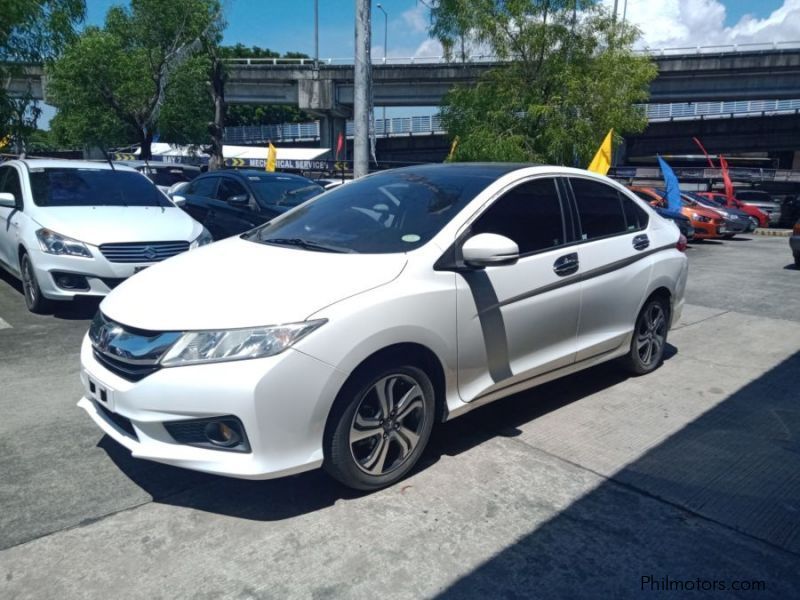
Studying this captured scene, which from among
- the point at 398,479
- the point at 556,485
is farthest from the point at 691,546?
the point at 398,479

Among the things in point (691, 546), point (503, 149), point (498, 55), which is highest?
point (498, 55)

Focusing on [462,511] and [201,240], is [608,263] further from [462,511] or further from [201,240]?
[201,240]

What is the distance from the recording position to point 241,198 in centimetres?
887

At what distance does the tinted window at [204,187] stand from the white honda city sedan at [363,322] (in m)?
6.03

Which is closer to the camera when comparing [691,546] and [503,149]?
[691,546]

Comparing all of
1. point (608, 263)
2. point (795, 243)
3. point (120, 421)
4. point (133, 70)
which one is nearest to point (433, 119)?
point (133, 70)

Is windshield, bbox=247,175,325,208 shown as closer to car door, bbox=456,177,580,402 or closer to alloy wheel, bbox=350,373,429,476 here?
car door, bbox=456,177,580,402

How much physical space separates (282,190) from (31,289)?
374 centimetres

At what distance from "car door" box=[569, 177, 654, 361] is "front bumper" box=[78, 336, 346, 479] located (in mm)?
2136

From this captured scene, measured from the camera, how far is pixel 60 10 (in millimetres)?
9914

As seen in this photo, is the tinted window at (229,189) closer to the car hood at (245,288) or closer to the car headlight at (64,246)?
the car headlight at (64,246)

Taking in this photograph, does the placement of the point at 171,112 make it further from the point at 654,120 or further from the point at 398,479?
the point at 654,120

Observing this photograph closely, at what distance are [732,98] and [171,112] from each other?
2816cm

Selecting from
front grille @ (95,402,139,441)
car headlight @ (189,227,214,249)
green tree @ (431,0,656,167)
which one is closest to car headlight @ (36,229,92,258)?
car headlight @ (189,227,214,249)
